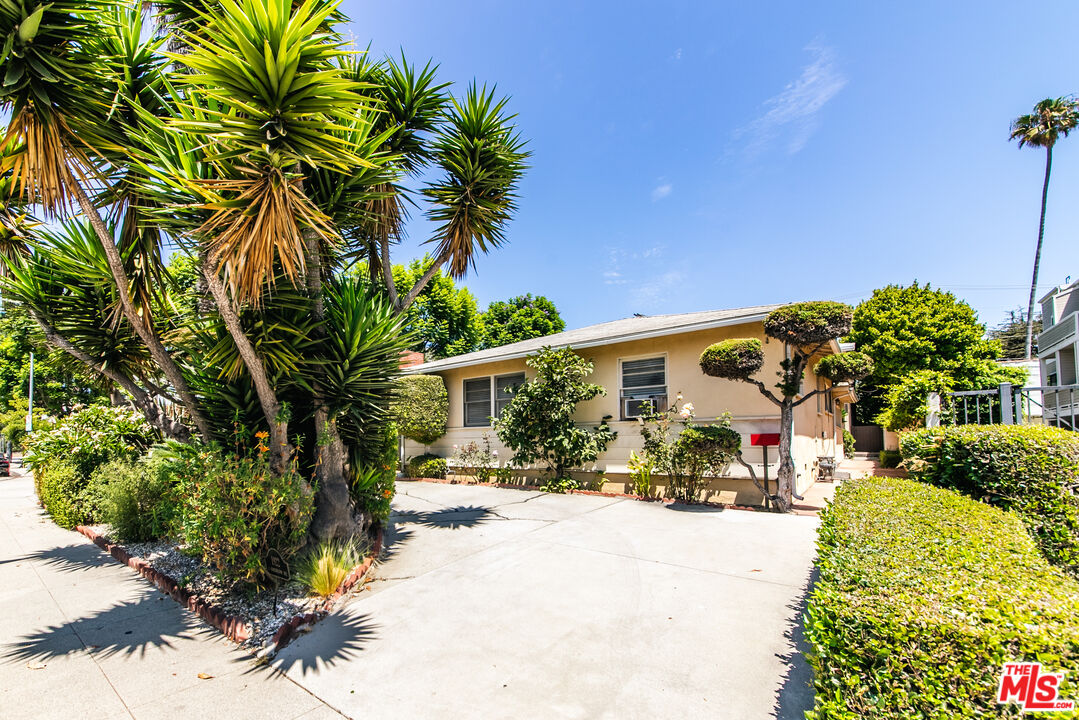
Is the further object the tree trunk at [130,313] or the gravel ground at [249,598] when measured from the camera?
the tree trunk at [130,313]

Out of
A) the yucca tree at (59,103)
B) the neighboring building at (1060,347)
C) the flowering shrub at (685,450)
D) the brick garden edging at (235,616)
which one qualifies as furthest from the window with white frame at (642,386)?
the yucca tree at (59,103)

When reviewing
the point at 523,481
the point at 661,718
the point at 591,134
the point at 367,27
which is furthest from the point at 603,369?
the point at 661,718

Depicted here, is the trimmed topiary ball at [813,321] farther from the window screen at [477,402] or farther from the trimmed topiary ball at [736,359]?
the window screen at [477,402]

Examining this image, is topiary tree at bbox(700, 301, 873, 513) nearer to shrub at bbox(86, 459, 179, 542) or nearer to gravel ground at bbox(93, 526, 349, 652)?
gravel ground at bbox(93, 526, 349, 652)

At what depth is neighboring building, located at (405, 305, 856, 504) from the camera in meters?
8.95

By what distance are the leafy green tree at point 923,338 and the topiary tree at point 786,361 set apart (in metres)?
17.4

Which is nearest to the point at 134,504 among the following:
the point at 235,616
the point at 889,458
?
the point at 235,616

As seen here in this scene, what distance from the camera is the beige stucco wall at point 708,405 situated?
8922mm

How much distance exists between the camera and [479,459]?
42.1 ft

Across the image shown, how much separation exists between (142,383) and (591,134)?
38.2 feet

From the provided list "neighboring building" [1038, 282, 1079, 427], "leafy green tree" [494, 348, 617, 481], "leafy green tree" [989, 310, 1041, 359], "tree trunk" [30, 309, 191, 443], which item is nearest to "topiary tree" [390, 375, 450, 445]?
"leafy green tree" [494, 348, 617, 481]

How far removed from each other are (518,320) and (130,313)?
90.8 ft

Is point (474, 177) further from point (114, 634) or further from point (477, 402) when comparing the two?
point (477, 402)

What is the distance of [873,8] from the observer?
8266 mm
